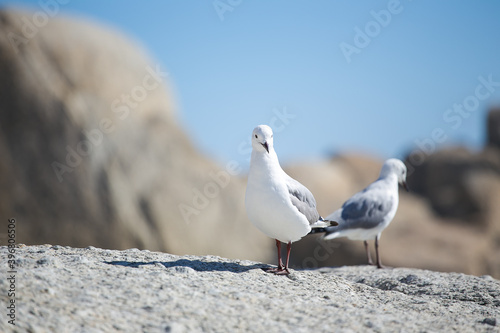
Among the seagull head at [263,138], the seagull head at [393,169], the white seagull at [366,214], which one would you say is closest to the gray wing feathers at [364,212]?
the white seagull at [366,214]

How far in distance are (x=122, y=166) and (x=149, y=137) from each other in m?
1.13

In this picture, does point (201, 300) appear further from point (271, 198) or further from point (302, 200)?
point (302, 200)

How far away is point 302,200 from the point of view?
5.24 meters

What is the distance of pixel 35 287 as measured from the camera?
3799 mm

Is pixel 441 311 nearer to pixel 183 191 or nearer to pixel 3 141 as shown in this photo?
pixel 183 191

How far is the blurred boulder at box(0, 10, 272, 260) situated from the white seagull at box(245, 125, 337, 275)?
7.99 meters

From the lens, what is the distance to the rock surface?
357 centimetres

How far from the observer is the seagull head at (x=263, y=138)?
5.02 meters

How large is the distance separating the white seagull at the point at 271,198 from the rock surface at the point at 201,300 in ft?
1.48

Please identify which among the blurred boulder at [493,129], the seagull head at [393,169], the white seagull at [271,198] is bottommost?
the white seagull at [271,198]

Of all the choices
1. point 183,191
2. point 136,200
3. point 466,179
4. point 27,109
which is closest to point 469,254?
point 466,179

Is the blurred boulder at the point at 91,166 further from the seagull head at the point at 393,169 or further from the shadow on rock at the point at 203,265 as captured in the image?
the shadow on rock at the point at 203,265

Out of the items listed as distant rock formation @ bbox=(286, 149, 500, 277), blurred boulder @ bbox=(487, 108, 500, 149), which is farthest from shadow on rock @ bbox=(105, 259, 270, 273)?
blurred boulder @ bbox=(487, 108, 500, 149)

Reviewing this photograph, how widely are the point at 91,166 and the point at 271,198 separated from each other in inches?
347
